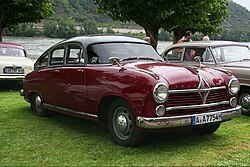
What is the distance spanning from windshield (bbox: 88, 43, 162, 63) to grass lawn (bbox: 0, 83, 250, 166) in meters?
1.32

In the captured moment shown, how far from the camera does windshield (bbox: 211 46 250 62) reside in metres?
8.88

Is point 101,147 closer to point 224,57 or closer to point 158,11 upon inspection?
point 224,57

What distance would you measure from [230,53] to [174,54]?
1.57 m

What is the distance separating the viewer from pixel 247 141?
5777 mm

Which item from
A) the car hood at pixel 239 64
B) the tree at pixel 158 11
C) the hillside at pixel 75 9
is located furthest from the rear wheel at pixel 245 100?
the hillside at pixel 75 9

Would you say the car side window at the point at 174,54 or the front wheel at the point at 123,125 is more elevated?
the car side window at the point at 174,54

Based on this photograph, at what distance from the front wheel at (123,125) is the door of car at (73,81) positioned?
2.27ft

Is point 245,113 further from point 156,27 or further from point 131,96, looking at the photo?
point 156,27

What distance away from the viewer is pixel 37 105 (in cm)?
789

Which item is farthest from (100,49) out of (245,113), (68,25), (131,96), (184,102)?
(68,25)

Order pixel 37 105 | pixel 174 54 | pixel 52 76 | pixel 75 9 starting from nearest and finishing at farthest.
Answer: pixel 52 76 < pixel 37 105 < pixel 174 54 < pixel 75 9

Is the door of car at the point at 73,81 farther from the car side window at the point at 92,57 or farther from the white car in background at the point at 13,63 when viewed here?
the white car in background at the point at 13,63

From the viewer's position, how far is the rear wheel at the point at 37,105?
303 inches

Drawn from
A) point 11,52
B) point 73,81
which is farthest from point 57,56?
point 11,52
